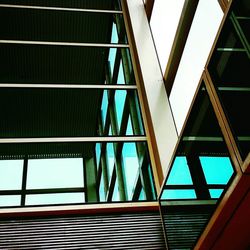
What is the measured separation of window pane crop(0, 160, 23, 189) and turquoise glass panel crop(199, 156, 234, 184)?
12.9ft

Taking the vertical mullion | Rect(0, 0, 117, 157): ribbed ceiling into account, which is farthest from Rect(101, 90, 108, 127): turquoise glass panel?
the vertical mullion

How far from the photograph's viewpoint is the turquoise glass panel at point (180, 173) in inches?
126

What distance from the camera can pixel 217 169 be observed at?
8.36 feet

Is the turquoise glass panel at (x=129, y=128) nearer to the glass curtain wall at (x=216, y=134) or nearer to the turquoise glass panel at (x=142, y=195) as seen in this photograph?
the turquoise glass panel at (x=142, y=195)

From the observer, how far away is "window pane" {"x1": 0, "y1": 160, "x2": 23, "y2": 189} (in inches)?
234

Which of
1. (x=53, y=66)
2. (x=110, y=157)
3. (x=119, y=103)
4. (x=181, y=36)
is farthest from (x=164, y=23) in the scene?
(x=53, y=66)

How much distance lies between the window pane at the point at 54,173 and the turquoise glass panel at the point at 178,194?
283 cm

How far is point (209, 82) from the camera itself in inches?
110

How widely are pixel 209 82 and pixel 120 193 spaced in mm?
4276

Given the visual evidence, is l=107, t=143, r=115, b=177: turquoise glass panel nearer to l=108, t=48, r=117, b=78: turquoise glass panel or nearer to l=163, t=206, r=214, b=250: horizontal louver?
l=108, t=48, r=117, b=78: turquoise glass panel

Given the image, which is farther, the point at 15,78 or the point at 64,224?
the point at 15,78

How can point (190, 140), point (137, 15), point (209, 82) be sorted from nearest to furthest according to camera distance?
1. point (209, 82)
2. point (190, 140)
3. point (137, 15)

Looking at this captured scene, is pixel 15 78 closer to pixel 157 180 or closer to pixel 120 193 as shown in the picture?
pixel 120 193

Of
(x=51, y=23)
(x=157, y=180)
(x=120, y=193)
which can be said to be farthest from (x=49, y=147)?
(x=51, y=23)
